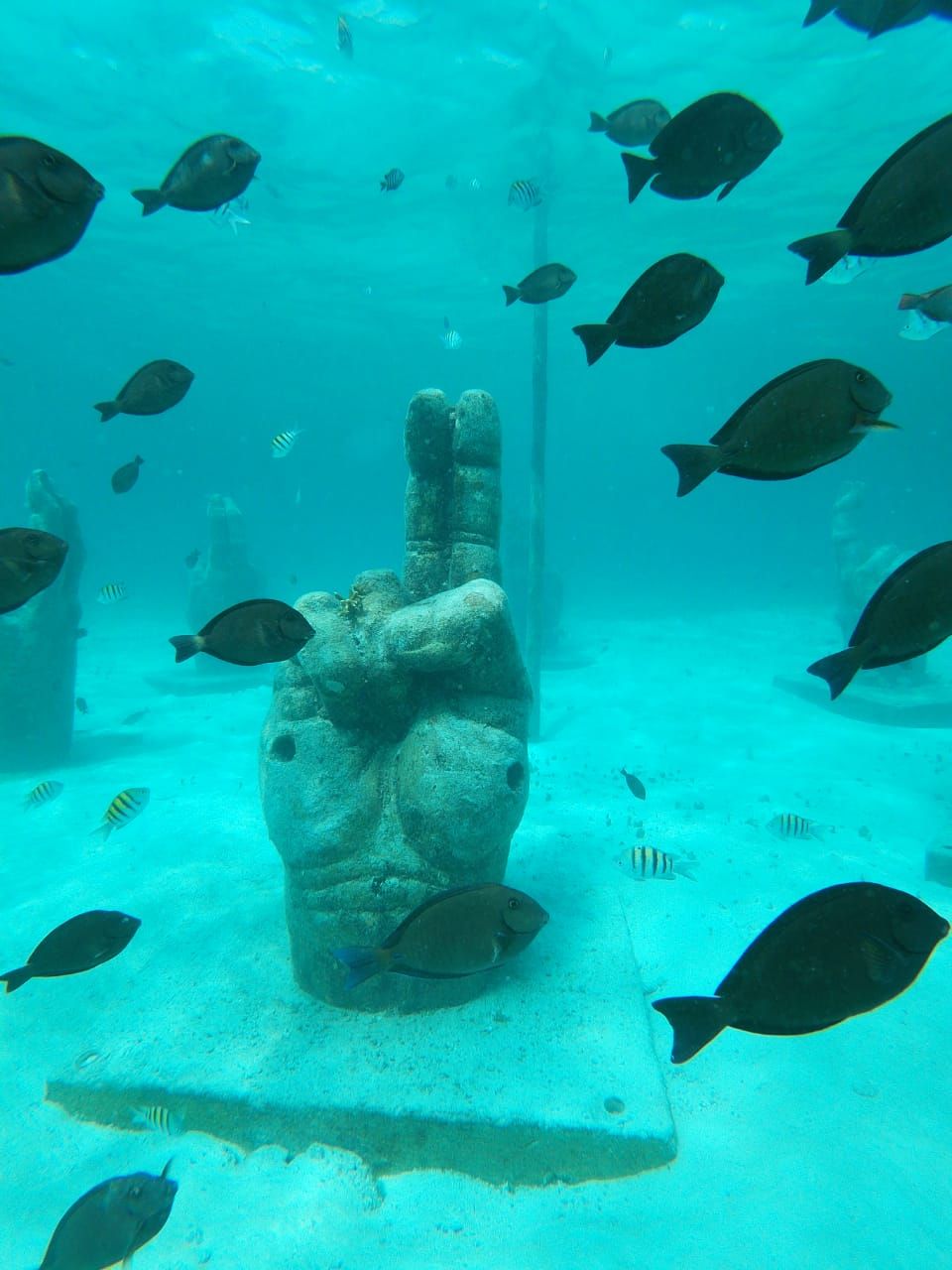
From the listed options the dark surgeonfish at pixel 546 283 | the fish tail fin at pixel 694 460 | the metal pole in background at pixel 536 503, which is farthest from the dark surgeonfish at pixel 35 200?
the metal pole in background at pixel 536 503

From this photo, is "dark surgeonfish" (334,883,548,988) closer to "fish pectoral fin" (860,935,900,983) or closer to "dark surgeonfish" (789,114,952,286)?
"fish pectoral fin" (860,935,900,983)

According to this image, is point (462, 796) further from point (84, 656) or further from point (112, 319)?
point (112, 319)

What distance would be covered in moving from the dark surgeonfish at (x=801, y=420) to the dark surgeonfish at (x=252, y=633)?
206 centimetres

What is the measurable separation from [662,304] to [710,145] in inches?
33.3

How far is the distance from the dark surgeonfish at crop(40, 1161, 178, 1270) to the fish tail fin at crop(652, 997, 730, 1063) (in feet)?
7.17

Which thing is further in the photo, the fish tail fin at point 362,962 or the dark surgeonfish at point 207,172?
the dark surgeonfish at point 207,172

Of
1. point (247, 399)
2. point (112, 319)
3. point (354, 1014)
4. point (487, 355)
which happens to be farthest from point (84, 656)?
point (247, 399)

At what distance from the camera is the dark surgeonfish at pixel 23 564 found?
256cm

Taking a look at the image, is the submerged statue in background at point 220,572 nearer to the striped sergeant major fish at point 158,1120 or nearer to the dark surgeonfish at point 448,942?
the striped sergeant major fish at point 158,1120

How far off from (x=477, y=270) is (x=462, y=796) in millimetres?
33709

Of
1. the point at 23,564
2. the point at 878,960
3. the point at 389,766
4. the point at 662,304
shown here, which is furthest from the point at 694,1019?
the point at 389,766

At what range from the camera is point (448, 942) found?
248cm

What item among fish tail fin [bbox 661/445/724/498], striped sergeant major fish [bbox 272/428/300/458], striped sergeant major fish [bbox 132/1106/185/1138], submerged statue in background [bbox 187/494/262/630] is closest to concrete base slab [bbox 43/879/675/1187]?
striped sergeant major fish [bbox 132/1106/185/1138]

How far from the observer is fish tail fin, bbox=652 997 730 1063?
185cm
